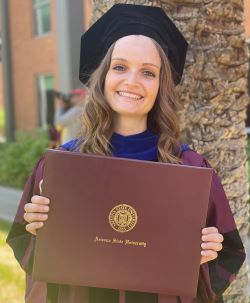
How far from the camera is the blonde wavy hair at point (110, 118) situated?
1.97 meters

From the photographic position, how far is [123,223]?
1721 mm

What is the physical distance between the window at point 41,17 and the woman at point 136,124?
37.2 feet

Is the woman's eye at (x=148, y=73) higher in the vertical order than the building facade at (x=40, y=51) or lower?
higher

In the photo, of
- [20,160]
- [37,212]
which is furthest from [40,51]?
[37,212]

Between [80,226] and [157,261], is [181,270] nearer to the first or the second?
[157,261]

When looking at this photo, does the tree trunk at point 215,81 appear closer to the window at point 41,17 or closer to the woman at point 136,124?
the woman at point 136,124

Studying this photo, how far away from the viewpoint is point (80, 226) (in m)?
1.75

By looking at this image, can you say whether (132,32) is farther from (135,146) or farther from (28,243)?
(28,243)

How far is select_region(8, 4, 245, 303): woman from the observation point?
1.90 metres

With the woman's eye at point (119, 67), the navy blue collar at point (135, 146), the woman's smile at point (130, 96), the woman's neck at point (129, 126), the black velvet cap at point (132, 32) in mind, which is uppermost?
the black velvet cap at point (132, 32)

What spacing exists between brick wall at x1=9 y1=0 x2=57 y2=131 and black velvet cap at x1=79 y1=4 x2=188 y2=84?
11.1 m

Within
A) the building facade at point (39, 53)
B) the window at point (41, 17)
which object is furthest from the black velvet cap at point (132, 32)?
the window at point (41, 17)

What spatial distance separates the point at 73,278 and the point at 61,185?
1.02ft

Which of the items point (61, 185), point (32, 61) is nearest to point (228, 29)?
point (61, 185)
